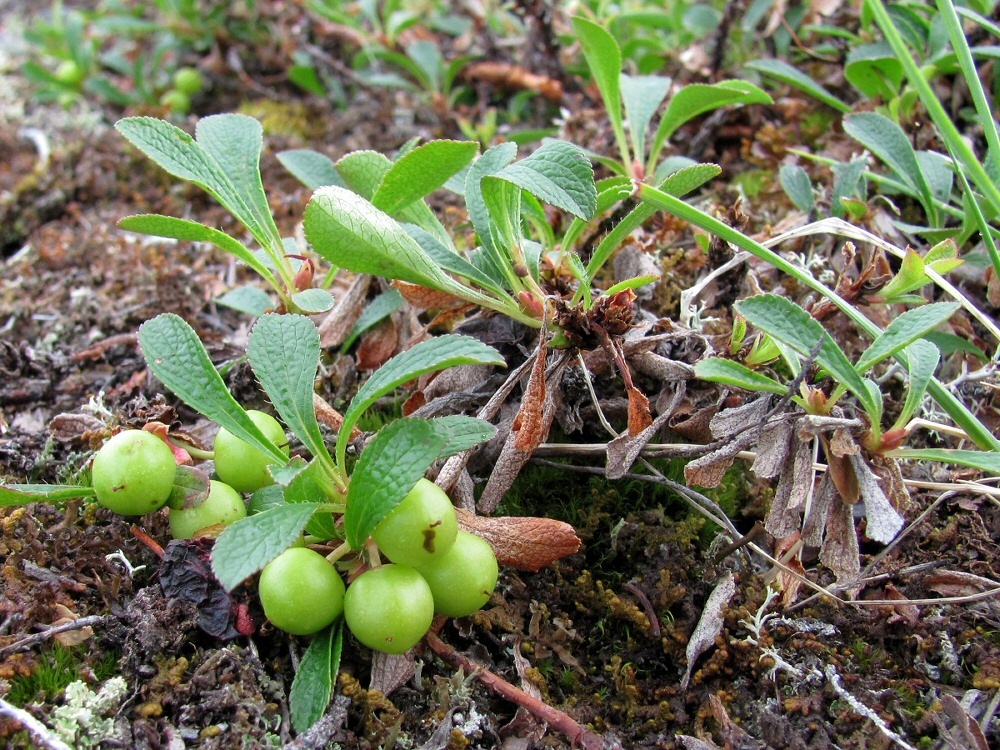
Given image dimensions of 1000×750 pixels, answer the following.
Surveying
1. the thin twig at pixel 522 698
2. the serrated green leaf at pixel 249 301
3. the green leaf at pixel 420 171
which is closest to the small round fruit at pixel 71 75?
the serrated green leaf at pixel 249 301

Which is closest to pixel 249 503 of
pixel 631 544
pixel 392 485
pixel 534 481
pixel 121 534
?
pixel 121 534

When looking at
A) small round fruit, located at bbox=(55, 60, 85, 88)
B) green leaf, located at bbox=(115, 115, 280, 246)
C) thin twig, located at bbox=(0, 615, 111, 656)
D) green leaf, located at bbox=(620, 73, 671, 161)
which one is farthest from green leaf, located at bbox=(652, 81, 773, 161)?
small round fruit, located at bbox=(55, 60, 85, 88)

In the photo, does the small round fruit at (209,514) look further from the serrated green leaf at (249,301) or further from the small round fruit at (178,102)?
the small round fruit at (178,102)

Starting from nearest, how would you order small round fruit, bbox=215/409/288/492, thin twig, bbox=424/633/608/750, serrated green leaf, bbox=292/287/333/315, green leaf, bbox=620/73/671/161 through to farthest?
thin twig, bbox=424/633/608/750 → small round fruit, bbox=215/409/288/492 → serrated green leaf, bbox=292/287/333/315 → green leaf, bbox=620/73/671/161

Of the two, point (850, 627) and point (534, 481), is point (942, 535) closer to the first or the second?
point (850, 627)

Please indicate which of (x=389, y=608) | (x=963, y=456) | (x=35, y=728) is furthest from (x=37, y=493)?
(x=963, y=456)

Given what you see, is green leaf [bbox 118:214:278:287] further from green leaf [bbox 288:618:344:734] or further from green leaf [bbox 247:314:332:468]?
green leaf [bbox 288:618:344:734]
